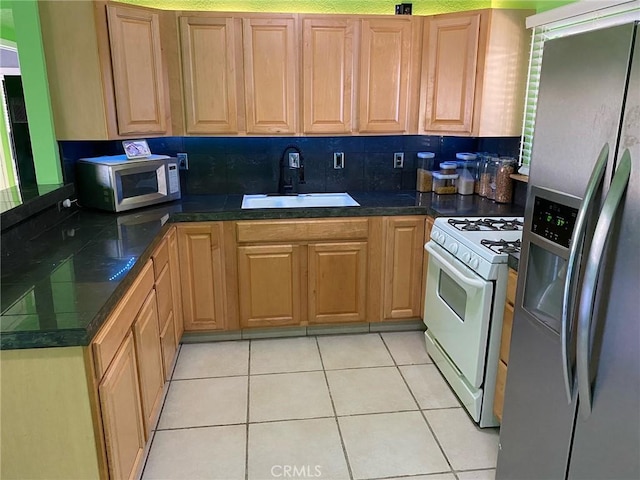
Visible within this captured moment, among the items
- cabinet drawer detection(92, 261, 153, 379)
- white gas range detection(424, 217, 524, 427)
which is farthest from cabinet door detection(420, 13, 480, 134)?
cabinet drawer detection(92, 261, 153, 379)

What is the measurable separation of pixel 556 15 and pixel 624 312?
1.97m

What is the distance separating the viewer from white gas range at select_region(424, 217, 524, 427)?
2174mm

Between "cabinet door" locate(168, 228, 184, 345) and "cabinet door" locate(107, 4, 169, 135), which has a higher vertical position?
"cabinet door" locate(107, 4, 169, 135)

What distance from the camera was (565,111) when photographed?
1.39 m

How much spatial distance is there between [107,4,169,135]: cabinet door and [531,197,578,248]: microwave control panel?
7.54 ft

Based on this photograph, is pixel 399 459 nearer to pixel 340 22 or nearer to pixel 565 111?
pixel 565 111

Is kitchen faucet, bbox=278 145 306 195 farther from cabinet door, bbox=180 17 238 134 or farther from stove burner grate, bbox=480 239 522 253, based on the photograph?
stove burner grate, bbox=480 239 522 253

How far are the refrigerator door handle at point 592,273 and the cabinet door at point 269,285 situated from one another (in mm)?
1961

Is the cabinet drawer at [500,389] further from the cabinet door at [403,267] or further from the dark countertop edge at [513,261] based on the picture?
the cabinet door at [403,267]

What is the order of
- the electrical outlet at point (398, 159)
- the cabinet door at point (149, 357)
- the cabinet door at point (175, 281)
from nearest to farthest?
the cabinet door at point (149, 357) < the cabinet door at point (175, 281) < the electrical outlet at point (398, 159)

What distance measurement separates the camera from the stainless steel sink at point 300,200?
10.9ft

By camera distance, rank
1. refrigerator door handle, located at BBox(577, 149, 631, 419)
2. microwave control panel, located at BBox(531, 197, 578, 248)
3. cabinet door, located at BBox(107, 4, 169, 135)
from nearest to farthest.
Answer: refrigerator door handle, located at BBox(577, 149, 631, 419), microwave control panel, located at BBox(531, 197, 578, 248), cabinet door, located at BBox(107, 4, 169, 135)

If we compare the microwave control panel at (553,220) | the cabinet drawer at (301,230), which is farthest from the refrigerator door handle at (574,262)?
the cabinet drawer at (301,230)

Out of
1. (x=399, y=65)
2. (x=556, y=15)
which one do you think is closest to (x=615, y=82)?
(x=556, y=15)
